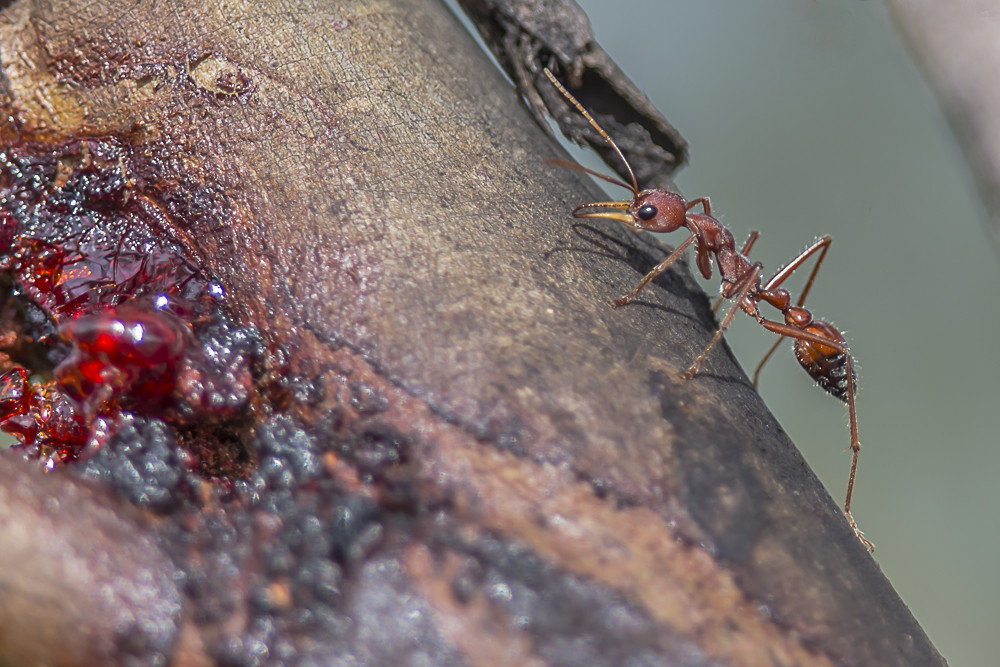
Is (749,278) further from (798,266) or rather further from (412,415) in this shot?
(412,415)

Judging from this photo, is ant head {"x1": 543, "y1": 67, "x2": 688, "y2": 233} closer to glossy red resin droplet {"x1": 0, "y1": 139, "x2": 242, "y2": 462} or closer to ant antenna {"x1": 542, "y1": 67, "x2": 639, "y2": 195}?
ant antenna {"x1": 542, "y1": 67, "x2": 639, "y2": 195}

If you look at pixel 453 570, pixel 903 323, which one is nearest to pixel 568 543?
pixel 453 570

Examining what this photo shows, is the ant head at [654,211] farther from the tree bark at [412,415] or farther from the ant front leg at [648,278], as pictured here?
the tree bark at [412,415]

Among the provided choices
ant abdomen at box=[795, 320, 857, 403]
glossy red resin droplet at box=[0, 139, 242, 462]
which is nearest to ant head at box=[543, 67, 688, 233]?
ant abdomen at box=[795, 320, 857, 403]

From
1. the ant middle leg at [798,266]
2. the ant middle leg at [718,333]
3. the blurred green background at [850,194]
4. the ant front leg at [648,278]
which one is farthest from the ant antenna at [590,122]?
the blurred green background at [850,194]

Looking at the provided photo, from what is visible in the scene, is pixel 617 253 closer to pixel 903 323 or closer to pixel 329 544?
pixel 329 544

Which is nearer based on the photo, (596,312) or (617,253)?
(596,312)

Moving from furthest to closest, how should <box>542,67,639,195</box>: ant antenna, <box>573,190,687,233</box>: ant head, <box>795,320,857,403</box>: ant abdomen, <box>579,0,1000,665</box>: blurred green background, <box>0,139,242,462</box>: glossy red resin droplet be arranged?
<box>579,0,1000,665</box>: blurred green background, <box>795,320,857,403</box>: ant abdomen, <box>573,190,687,233</box>: ant head, <box>542,67,639,195</box>: ant antenna, <box>0,139,242,462</box>: glossy red resin droplet
